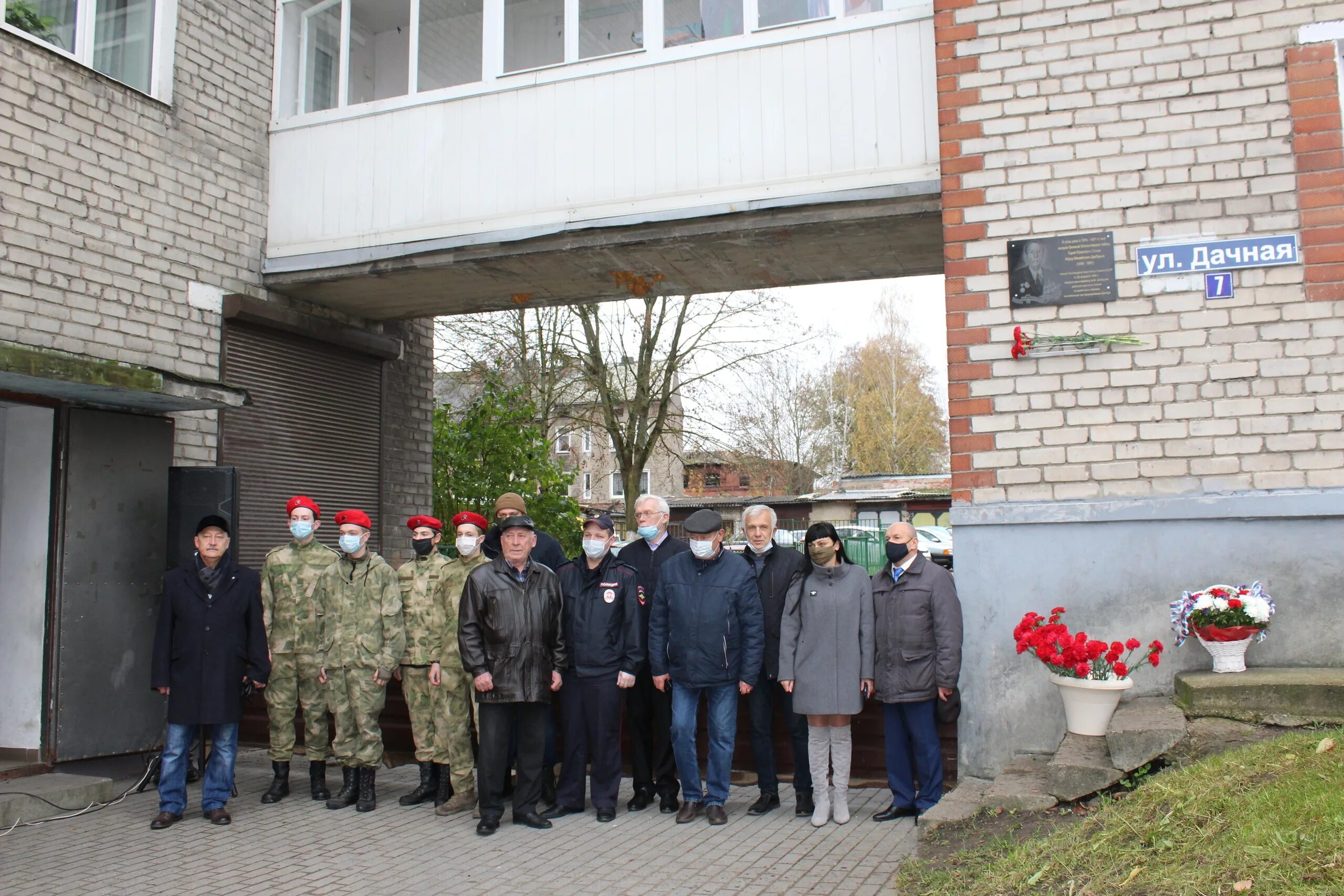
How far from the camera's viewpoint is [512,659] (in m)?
6.29

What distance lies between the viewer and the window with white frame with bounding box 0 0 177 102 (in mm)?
7688

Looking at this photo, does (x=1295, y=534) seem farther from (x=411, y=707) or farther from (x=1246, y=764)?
(x=411, y=707)

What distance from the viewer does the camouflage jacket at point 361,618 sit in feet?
22.7

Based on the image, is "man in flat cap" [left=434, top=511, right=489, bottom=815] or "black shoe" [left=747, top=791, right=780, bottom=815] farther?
"man in flat cap" [left=434, top=511, right=489, bottom=815]

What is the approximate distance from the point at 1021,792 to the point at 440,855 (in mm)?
2979

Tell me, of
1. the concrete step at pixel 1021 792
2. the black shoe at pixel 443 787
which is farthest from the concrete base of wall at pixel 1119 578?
the black shoe at pixel 443 787

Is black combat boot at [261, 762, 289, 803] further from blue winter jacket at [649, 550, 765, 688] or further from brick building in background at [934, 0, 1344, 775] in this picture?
brick building in background at [934, 0, 1344, 775]

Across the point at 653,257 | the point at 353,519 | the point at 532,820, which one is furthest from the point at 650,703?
the point at 653,257

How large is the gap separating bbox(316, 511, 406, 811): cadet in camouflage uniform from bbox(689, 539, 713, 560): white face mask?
1997 millimetres

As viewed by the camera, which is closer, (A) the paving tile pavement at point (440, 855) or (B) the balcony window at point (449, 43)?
(A) the paving tile pavement at point (440, 855)

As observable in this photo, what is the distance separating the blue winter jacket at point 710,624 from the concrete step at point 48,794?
12.3 feet

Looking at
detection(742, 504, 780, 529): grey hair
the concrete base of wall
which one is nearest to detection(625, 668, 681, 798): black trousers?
detection(742, 504, 780, 529): grey hair

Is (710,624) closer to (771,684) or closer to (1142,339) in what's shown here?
(771,684)

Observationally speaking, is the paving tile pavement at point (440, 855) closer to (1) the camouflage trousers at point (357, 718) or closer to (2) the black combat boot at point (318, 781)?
(2) the black combat boot at point (318, 781)
